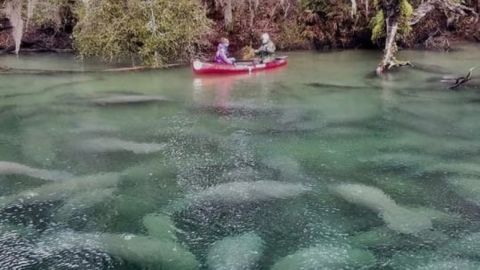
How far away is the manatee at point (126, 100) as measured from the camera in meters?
15.4

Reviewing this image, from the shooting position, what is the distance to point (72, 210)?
8.72 m

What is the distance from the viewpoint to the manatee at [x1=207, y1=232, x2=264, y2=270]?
280 inches

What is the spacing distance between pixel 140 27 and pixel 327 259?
13.3 metres

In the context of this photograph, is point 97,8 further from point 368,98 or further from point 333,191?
point 333,191

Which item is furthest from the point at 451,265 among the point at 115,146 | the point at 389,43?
the point at 389,43

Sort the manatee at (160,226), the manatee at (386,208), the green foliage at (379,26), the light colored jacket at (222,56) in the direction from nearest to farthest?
the manatee at (160,226) → the manatee at (386,208) → the light colored jacket at (222,56) → the green foliage at (379,26)

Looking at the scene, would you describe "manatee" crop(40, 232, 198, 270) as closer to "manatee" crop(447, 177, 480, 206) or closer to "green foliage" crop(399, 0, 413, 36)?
"manatee" crop(447, 177, 480, 206)

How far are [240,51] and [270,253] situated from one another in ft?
55.3

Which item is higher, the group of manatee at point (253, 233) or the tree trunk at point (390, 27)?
the tree trunk at point (390, 27)

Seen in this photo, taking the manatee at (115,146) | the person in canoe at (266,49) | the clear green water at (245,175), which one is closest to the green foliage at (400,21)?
the clear green water at (245,175)

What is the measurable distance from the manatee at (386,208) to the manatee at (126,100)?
7.47m

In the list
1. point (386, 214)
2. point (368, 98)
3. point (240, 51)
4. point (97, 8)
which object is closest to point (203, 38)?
point (240, 51)

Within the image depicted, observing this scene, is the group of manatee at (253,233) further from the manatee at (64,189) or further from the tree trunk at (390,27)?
the tree trunk at (390,27)

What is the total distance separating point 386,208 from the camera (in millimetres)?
8734
